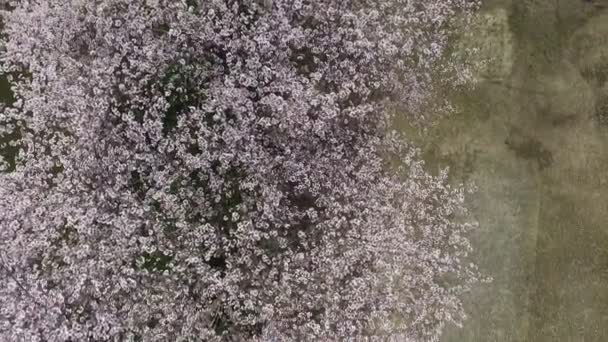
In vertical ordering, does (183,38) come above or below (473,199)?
above

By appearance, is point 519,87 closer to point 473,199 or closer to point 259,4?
point 473,199

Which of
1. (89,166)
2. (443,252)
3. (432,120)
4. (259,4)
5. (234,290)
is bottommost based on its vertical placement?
(234,290)

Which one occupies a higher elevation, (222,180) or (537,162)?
(537,162)

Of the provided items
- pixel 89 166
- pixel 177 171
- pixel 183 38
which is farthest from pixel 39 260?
pixel 183 38
